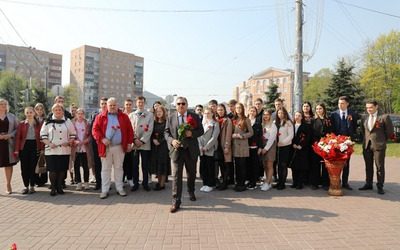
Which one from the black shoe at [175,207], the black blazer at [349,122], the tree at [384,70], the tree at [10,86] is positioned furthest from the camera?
the tree at [10,86]

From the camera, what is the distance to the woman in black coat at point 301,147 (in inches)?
317

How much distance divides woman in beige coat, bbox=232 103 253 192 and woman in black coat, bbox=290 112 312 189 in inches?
47.4

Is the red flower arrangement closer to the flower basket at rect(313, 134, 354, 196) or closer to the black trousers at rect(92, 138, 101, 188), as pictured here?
the flower basket at rect(313, 134, 354, 196)

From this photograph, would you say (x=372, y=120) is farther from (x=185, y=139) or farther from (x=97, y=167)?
(x=97, y=167)

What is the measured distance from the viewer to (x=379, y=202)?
6.82m

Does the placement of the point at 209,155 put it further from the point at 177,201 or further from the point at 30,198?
the point at 30,198

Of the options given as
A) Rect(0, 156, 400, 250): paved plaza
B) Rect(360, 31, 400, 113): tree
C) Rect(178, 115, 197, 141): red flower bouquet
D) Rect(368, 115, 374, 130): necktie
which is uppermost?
Rect(360, 31, 400, 113): tree

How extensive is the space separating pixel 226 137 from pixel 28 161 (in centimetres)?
451

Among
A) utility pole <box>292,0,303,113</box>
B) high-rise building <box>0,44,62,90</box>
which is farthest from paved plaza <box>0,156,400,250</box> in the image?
high-rise building <box>0,44,62,90</box>

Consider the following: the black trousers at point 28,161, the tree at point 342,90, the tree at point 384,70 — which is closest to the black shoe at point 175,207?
the black trousers at point 28,161

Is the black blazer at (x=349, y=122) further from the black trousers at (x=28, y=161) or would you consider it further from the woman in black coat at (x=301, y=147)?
the black trousers at (x=28, y=161)

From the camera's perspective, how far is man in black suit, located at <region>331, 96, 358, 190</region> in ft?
26.7

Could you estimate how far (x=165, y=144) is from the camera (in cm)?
798

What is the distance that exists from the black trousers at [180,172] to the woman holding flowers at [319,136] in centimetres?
322
